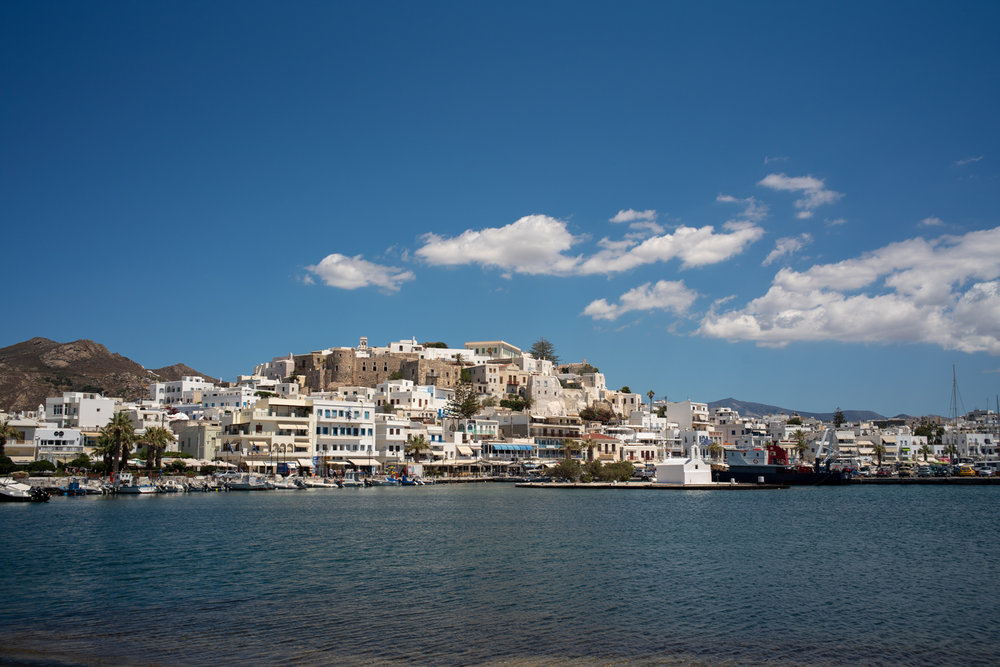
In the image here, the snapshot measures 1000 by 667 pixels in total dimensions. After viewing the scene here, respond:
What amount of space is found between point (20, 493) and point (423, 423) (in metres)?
46.3

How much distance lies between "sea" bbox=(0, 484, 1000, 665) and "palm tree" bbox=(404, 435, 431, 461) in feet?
130

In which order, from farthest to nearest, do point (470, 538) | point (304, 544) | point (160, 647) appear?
point (470, 538), point (304, 544), point (160, 647)

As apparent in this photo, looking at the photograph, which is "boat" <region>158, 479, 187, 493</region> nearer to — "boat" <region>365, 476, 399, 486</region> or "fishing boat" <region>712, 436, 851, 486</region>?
"boat" <region>365, 476, 399, 486</region>

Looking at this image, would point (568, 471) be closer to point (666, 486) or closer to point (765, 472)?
point (666, 486)

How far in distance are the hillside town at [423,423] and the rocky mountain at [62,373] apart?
108ft

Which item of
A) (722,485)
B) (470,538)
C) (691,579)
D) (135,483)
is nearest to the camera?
(691,579)

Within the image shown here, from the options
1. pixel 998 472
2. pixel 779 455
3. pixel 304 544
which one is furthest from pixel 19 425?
pixel 998 472

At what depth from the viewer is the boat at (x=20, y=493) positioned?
49281 millimetres

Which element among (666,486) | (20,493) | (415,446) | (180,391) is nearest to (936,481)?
(666,486)

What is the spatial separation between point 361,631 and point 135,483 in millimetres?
48578

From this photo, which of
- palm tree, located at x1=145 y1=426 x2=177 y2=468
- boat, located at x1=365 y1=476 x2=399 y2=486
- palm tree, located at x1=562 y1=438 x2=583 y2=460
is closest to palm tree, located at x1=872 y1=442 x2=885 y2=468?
palm tree, located at x1=562 y1=438 x2=583 y2=460

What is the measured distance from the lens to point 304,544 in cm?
2958

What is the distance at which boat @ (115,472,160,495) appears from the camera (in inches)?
2235

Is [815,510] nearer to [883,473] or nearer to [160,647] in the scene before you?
[160,647]
